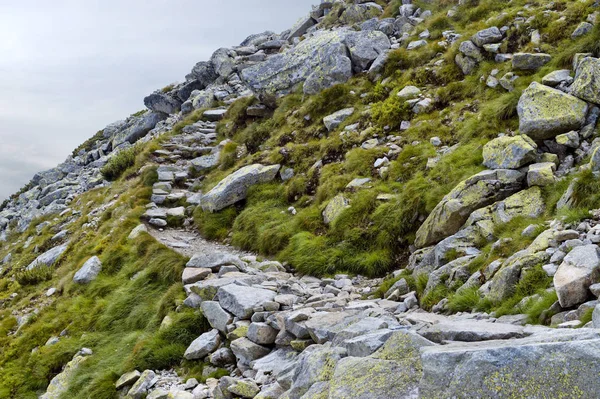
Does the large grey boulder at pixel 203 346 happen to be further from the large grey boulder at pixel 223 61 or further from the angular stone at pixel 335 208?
the large grey boulder at pixel 223 61

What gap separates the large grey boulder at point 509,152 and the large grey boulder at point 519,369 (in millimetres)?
7380

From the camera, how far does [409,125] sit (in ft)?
53.9

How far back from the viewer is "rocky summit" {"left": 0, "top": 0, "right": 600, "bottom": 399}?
5.28m

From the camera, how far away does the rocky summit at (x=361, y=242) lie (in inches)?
208

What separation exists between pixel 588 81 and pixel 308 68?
15.8 meters

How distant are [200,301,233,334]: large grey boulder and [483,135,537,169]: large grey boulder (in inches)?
294

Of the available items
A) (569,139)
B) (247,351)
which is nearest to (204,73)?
(569,139)

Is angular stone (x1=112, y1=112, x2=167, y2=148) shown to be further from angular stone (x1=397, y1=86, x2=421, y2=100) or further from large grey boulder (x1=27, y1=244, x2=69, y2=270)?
angular stone (x1=397, y1=86, x2=421, y2=100)

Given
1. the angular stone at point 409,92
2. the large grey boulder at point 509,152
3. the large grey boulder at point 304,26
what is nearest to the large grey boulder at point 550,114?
the large grey boulder at point 509,152

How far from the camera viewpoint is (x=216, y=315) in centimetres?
964

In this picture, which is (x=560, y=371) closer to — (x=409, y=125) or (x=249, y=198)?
(x=409, y=125)

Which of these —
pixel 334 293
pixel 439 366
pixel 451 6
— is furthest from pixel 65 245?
pixel 451 6

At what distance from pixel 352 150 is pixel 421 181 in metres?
4.25

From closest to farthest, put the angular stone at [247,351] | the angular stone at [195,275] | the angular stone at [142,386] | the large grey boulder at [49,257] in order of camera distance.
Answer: the angular stone at [247,351], the angular stone at [142,386], the angular stone at [195,275], the large grey boulder at [49,257]
